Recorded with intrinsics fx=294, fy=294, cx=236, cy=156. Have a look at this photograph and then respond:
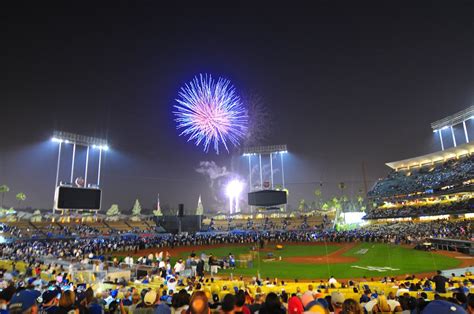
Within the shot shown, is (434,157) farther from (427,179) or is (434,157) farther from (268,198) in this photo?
(268,198)

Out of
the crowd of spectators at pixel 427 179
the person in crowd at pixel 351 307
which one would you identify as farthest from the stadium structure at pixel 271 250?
the person in crowd at pixel 351 307

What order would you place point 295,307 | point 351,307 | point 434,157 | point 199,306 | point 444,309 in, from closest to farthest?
1. point 444,309
2. point 199,306
3. point 351,307
4. point 295,307
5. point 434,157

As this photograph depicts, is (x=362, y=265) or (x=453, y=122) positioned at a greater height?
(x=453, y=122)

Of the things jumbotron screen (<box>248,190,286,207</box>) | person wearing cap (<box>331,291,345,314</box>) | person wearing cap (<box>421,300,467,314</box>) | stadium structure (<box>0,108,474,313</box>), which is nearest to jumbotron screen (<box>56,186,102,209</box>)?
stadium structure (<box>0,108,474,313</box>)

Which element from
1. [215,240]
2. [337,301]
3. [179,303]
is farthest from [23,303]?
[215,240]

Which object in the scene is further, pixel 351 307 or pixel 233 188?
pixel 233 188

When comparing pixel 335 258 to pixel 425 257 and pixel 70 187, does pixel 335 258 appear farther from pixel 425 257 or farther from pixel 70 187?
pixel 70 187

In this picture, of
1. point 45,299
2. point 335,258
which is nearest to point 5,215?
point 335,258
